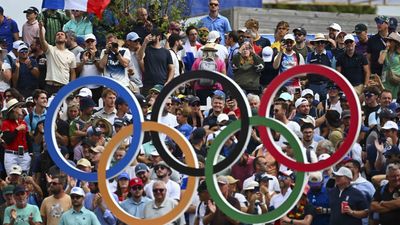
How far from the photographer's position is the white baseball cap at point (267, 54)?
109ft

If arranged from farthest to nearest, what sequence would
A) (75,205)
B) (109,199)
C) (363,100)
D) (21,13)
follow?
1. (21,13)
2. (363,100)
3. (75,205)
4. (109,199)

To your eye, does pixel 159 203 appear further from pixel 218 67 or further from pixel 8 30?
pixel 8 30

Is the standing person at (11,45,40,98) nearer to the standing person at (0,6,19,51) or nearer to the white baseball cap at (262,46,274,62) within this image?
the standing person at (0,6,19,51)

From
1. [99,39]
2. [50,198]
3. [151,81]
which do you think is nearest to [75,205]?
[50,198]

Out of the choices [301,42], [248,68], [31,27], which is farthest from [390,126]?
[31,27]

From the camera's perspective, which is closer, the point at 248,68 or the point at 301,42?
the point at 248,68

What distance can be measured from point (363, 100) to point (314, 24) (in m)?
8.86

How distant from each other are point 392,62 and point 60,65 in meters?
6.39

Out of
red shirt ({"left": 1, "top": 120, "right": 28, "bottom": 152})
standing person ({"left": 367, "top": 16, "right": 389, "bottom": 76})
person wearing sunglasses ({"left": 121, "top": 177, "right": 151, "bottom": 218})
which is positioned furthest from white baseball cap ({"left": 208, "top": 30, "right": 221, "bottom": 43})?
person wearing sunglasses ({"left": 121, "top": 177, "right": 151, "bottom": 218})

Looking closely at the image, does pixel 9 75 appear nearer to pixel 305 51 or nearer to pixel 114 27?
pixel 114 27

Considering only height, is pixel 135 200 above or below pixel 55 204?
above

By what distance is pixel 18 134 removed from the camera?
3134cm

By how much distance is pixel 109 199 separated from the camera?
25250 millimetres

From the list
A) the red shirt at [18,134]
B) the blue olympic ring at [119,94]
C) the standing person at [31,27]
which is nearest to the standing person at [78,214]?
the blue olympic ring at [119,94]
